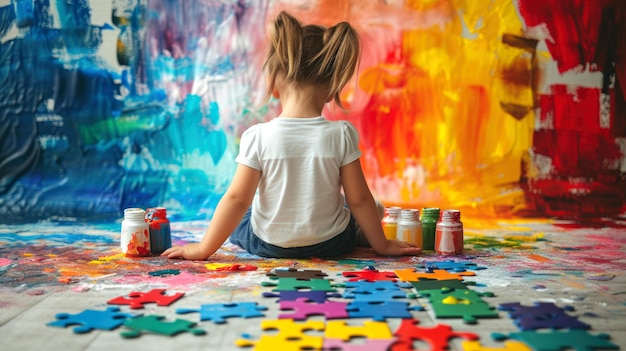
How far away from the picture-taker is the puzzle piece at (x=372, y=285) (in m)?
1.82

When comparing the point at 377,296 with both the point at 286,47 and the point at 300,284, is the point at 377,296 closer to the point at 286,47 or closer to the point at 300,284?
the point at 300,284

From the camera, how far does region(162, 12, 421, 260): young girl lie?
Result: 225 centimetres

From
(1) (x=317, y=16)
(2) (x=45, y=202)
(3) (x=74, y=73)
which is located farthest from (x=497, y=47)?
(2) (x=45, y=202)

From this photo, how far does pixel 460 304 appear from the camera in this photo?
1664 mm

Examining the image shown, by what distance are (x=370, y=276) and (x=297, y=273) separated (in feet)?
0.71

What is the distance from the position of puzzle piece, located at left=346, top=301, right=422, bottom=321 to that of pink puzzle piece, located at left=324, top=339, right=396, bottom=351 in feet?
0.47

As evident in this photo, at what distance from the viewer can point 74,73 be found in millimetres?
3516

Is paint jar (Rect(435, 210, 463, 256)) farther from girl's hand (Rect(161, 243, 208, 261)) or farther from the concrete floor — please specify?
girl's hand (Rect(161, 243, 208, 261))

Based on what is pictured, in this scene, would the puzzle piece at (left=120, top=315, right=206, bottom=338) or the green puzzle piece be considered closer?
the puzzle piece at (left=120, top=315, right=206, bottom=338)

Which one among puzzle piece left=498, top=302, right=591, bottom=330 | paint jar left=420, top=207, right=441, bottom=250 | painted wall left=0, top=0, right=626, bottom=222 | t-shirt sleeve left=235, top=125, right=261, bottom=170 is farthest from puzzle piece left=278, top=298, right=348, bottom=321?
painted wall left=0, top=0, right=626, bottom=222

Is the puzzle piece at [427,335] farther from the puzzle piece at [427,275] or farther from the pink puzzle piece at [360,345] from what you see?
the puzzle piece at [427,275]

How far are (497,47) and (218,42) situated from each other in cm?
148

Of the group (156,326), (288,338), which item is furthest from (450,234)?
(156,326)

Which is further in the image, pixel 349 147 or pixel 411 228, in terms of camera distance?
pixel 411 228
